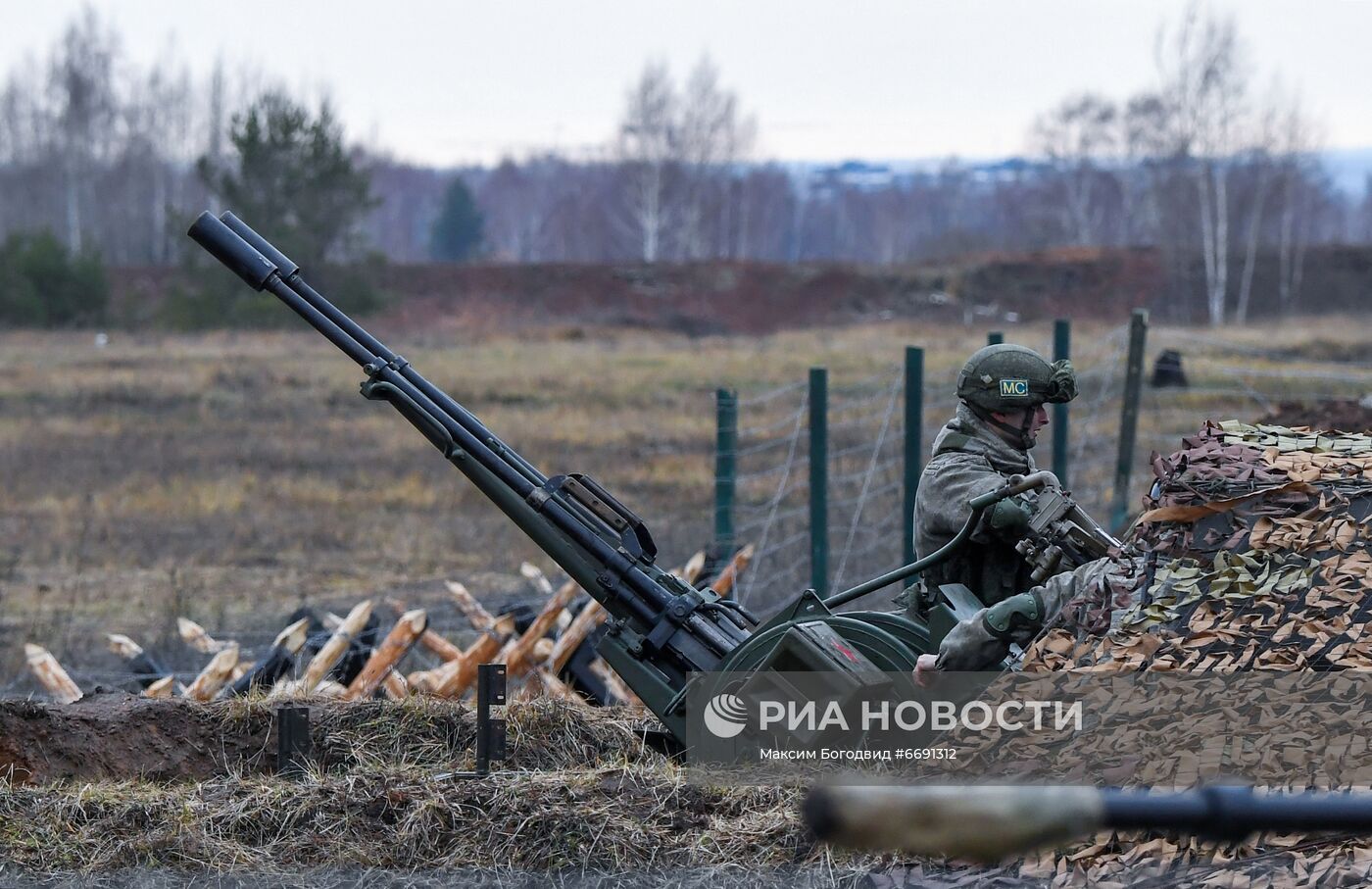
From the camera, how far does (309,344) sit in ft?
127

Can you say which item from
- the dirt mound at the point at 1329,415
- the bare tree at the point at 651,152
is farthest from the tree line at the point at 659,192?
the dirt mound at the point at 1329,415

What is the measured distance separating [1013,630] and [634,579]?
1605 millimetres

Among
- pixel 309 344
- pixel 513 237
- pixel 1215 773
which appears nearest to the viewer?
pixel 1215 773

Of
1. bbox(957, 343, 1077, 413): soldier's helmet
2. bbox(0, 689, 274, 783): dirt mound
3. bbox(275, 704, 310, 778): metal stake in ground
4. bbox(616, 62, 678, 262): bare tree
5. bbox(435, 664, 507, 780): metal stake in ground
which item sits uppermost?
bbox(616, 62, 678, 262): bare tree

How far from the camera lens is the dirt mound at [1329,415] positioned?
10891 mm

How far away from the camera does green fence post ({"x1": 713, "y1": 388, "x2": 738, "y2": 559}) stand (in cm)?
979

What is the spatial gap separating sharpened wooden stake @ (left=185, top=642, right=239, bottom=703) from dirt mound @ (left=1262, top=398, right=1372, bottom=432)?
6.78m

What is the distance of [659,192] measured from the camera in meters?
72.6

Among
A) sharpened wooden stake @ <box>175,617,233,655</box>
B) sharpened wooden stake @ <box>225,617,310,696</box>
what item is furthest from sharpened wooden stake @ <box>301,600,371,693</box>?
sharpened wooden stake @ <box>175,617,233,655</box>

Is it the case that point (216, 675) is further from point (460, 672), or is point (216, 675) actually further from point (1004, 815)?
point (1004, 815)

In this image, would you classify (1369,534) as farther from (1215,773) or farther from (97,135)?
(97,135)

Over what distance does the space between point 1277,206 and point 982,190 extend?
71.3m

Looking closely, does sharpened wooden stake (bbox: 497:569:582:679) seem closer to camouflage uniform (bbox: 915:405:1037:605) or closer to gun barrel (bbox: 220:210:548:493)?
gun barrel (bbox: 220:210:548:493)

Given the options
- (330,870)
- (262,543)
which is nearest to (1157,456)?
(330,870)
